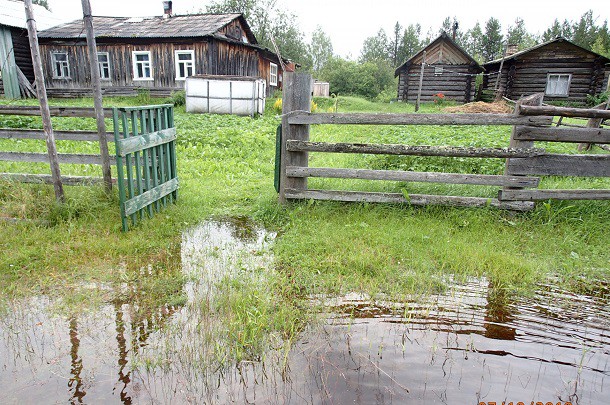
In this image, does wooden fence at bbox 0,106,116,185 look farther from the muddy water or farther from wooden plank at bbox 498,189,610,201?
wooden plank at bbox 498,189,610,201

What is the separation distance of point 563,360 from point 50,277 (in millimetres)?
4441

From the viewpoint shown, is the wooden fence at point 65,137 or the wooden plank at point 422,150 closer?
the wooden plank at point 422,150

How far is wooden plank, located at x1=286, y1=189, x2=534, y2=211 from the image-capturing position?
5586mm

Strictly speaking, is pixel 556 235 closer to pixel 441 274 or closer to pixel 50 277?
pixel 441 274

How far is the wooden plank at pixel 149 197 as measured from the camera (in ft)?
16.5

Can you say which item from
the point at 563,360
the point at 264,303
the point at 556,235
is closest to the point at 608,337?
the point at 563,360

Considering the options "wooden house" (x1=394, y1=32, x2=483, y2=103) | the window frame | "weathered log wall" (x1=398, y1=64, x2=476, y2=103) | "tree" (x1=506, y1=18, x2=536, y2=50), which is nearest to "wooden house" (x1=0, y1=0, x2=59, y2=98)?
the window frame

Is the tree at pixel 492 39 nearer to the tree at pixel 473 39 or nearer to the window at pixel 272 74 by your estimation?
the tree at pixel 473 39

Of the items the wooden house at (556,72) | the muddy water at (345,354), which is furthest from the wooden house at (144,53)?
the muddy water at (345,354)

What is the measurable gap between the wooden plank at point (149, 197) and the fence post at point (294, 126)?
1583 mm

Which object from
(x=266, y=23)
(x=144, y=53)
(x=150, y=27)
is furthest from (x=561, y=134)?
(x=266, y=23)

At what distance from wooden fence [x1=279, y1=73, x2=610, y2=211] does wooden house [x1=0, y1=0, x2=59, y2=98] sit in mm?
21260

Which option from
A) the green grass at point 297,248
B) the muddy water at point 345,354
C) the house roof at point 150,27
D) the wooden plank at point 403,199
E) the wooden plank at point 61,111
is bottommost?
the muddy water at point 345,354

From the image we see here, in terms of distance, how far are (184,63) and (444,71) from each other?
54.5ft
